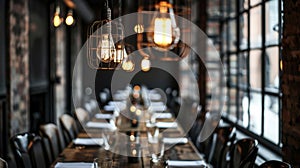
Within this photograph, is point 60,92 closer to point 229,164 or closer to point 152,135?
point 152,135

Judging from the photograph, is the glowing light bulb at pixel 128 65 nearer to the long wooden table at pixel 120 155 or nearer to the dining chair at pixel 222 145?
the long wooden table at pixel 120 155

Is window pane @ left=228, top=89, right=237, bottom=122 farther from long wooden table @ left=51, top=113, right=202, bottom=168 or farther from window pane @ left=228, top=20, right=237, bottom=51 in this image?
long wooden table @ left=51, top=113, right=202, bottom=168

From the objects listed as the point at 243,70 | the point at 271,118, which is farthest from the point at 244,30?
the point at 271,118

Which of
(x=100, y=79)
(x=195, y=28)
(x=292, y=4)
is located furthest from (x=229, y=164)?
(x=100, y=79)

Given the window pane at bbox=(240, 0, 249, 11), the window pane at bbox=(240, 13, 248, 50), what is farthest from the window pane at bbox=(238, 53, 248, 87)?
the window pane at bbox=(240, 0, 249, 11)

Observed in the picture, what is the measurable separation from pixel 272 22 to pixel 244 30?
132 cm

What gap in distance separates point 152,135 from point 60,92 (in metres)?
5.66

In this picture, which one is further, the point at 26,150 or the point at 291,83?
the point at 26,150

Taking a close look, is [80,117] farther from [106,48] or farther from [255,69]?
[106,48]

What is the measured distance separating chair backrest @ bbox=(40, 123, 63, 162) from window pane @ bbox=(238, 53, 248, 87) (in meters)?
2.52

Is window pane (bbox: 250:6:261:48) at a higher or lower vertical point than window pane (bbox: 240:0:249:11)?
lower

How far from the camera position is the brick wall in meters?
3.05

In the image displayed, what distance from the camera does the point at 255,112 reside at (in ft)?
16.9

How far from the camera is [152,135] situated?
13.6ft
